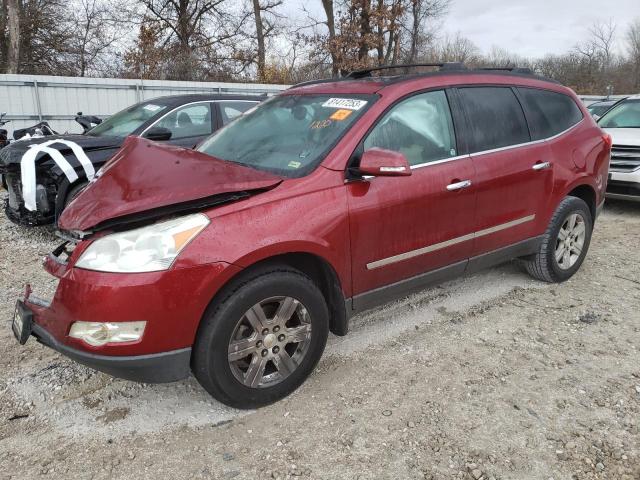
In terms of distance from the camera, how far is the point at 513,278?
185 inches

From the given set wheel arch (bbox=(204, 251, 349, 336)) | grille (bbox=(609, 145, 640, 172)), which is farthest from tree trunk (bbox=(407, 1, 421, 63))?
wheel arch (bbox=(204, 251, 349, 336))

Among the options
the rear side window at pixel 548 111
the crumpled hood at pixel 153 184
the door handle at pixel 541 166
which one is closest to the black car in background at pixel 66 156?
the crumpled hood at pixel 153 184

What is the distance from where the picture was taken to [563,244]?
4465 mm

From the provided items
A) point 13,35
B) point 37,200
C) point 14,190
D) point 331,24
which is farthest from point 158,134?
point 331,24

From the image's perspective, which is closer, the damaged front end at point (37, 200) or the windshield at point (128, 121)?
the damaged front end at point (37, 200)

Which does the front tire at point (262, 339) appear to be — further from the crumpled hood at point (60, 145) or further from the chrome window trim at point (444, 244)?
the crumpled hood at point (60, 145)

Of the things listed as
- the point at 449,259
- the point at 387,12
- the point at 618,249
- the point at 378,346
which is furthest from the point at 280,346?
the point at 387,12

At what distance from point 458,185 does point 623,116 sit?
659cm

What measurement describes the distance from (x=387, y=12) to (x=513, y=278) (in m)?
23.0

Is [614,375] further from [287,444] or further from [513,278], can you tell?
[287,444]

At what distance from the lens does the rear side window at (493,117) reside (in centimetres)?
365

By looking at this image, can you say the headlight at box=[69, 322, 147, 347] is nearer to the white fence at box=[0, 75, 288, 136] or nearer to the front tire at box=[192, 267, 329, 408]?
the front tire at box=[192, 267, 329, 408]

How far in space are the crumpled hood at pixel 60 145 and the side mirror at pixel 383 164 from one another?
416 cm

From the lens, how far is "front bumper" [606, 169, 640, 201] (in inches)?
272
